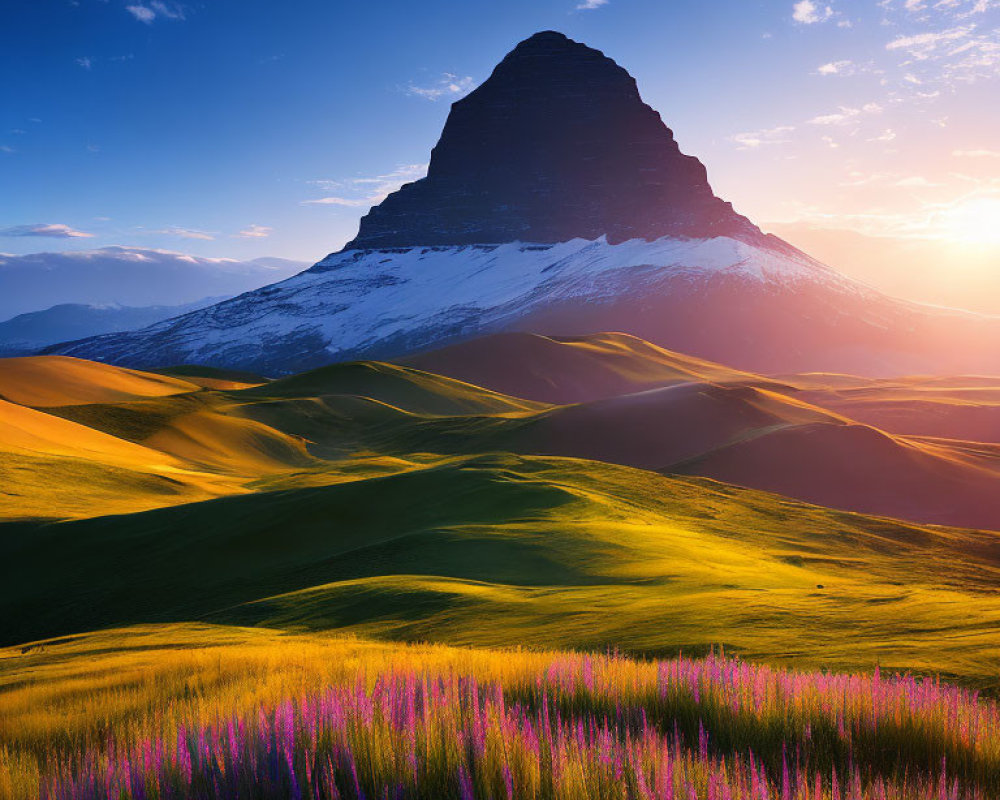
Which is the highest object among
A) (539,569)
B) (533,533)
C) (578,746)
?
(578,746)

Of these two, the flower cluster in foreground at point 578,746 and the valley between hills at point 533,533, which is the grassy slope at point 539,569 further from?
the flower cluster in foreground at point 578,746

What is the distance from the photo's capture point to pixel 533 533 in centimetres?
2647

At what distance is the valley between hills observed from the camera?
513 inches

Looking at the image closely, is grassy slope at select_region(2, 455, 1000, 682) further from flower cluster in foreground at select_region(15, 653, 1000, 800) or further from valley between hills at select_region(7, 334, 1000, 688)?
flower cluster in foreground at select_region(15, 653, 1000, 800)

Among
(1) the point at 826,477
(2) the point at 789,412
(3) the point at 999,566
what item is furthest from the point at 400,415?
(3) the point at 999,566

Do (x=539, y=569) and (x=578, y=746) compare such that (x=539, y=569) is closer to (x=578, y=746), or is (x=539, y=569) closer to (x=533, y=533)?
(x=533, y=533)

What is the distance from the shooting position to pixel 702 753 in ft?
13.5

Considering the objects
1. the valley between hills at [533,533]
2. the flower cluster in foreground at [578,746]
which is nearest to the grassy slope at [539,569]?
the valley between hills at [533,533]

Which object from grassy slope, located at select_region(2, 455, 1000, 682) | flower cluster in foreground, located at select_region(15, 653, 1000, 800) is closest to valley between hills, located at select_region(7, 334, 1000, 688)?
grassy slope, located at select_region(2, 455, 1000, 682)

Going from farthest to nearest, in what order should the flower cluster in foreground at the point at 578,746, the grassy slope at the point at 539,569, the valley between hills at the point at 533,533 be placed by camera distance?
the valley between hills at the point at 533,533 < the grassy slope at the point at 539,569 < the flower cluster in foreground at the point at 578,746

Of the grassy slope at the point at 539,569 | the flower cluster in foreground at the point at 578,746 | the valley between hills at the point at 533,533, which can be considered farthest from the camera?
the valley between hills at the point at 533,533

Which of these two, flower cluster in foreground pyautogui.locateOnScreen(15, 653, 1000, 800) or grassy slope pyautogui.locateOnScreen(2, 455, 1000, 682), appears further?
grassy slope pyautogui.locateOnScreen(2, 455, 1000, 682)

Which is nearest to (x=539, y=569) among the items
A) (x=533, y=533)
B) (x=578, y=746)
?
(x=533, y=533)

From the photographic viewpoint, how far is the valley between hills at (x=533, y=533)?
13.0 meters
